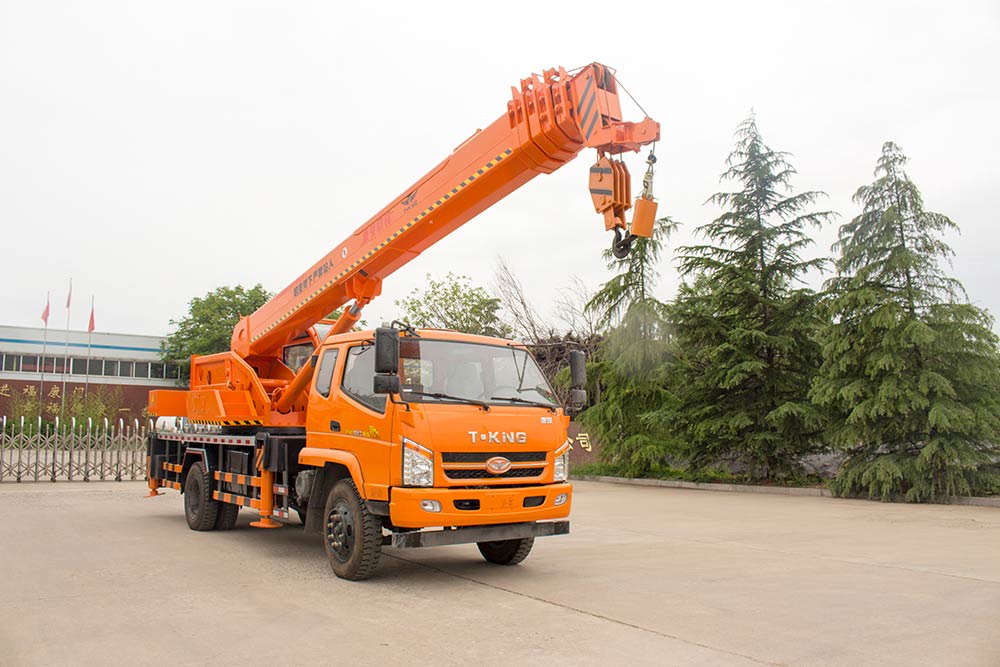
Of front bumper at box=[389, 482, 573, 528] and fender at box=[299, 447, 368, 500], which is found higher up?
fender at box=[299, 447, 368, 500]

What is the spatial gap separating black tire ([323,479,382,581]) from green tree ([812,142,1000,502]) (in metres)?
11.4

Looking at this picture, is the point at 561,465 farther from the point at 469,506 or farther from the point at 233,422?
the point at 233,422

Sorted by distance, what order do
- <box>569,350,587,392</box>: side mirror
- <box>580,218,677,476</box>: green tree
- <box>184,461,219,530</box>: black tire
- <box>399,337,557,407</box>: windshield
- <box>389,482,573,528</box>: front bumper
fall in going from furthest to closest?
<box>580,218,677,476</box>: green tree, <box>184,461,219,530</box>: black tire, <box>569,350,587,392</box>: side mirror, <box>399,337,557,407</box>: windshield, <box>389,482,573,528</box>: front bumper

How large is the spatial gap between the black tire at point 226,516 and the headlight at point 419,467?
5274mm

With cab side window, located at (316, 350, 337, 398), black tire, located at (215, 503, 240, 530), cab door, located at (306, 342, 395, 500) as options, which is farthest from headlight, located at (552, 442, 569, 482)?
black tire, located at (215, 503, 240, 530)

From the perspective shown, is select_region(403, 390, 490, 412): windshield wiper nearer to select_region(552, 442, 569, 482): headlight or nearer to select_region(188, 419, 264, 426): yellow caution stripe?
select_region(552, 442, 569, 482): headlight

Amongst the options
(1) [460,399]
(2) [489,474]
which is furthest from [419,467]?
(1) [460,399]

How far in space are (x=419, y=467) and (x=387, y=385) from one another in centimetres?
81

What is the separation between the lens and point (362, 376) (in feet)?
27.4

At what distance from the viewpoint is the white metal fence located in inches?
831

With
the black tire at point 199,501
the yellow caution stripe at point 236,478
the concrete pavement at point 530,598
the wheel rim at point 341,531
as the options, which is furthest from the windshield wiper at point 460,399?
the black tire at point 199,501

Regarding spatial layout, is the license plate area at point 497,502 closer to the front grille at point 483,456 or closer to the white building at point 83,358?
the front grille at point 483,456

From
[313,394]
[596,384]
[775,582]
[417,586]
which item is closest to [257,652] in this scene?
[417,586]

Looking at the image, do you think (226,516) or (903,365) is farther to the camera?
(903,365)
